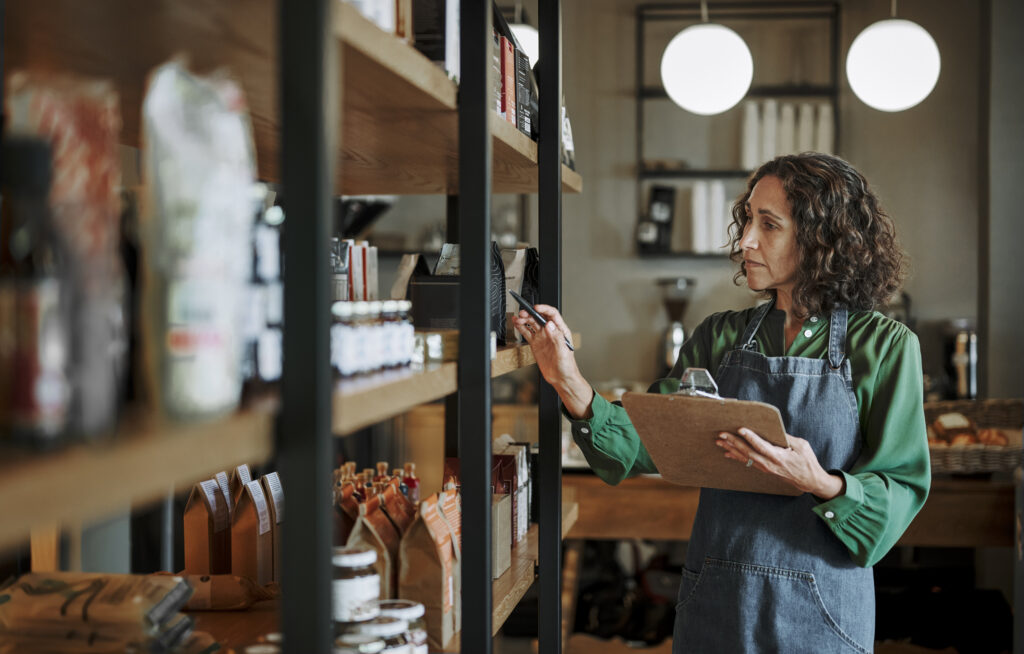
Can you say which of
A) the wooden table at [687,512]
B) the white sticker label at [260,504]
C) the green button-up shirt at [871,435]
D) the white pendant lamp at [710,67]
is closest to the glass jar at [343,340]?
the white sticker label at [260,504]

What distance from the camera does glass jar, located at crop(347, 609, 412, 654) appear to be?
4.09 ft

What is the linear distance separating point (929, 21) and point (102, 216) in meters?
5.80

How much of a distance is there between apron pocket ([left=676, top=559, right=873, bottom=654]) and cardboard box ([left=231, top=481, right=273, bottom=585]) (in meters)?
0.96

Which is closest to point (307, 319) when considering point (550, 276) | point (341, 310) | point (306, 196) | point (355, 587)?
point (306, 196)

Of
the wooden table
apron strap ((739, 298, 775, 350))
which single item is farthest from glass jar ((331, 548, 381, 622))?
the wooden table

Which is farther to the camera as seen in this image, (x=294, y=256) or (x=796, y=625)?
(x=796, y=625)

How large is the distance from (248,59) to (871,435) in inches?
59.3

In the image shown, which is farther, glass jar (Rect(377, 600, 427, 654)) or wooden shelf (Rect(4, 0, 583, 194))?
glass jar (Rect(377, 600, 427, 654))

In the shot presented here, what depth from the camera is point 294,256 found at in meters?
0.74

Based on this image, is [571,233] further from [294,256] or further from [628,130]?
[294,256]

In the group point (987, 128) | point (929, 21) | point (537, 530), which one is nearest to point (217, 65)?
point (537, 530)

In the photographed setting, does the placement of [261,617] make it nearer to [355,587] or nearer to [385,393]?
[355,587]

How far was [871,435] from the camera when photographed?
1.95 metres

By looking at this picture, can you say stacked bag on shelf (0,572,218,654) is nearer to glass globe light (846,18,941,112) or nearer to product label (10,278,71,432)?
product label (10,278,71,432)
